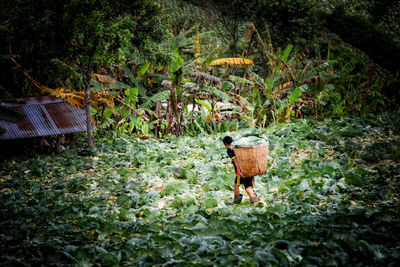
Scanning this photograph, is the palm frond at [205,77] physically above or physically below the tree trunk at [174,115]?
above

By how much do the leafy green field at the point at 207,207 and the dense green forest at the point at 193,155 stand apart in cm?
2

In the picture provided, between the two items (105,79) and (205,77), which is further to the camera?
(205,77)

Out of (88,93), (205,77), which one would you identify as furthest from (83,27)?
(205,77)

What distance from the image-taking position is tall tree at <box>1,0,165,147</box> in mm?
7676

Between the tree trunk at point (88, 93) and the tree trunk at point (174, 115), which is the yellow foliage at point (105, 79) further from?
the tree trunk at point (174, 115)

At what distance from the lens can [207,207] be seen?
482 cm

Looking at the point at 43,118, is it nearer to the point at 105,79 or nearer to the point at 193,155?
the point at 105,79

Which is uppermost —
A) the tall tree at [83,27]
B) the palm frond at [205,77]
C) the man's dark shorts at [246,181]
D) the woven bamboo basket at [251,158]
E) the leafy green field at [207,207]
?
the tall tree at [83,27]

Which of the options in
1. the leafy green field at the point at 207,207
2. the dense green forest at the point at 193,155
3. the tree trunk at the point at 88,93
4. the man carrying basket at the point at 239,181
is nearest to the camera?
the leafy green field at the point at 207,207

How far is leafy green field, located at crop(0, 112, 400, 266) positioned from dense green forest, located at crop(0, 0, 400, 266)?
0.8 inches

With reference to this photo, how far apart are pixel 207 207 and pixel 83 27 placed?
5.34 m

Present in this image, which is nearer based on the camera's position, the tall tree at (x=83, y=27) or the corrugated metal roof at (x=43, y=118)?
the tall tree at (x=83, y=27)

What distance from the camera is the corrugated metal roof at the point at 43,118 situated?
347 inches

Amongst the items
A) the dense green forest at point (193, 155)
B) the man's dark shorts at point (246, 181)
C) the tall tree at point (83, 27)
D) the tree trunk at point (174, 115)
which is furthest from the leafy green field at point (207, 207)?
the tall tree at point (83, 27)
